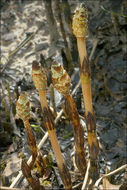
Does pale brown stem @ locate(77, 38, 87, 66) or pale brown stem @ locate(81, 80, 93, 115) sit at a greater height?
pale brown stem @ locate(77, 38, 87, 66)

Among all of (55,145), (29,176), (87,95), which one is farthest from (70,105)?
(29,176)

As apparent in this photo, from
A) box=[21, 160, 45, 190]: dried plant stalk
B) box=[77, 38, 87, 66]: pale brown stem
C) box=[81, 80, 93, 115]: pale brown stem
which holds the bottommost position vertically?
box=[21, 160, 45, 190]: dried plant stalk

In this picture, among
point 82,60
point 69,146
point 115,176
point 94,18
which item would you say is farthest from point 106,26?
point 82,60

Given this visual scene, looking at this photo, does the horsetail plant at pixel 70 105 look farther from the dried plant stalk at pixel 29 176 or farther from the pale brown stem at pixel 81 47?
the dried plant stalk at pixel 29 176

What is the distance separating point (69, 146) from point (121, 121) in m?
0.48

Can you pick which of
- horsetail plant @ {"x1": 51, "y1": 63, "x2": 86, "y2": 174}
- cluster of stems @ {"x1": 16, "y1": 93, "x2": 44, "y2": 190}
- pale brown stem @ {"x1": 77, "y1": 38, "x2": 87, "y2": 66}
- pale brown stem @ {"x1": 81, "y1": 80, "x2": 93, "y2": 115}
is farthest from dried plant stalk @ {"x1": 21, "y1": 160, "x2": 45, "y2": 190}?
pale brown stem @ {"x1": 77, "y1": 38, "x2": 87, "y2": 66}

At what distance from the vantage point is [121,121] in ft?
7.59

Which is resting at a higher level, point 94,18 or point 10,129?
point 94,18

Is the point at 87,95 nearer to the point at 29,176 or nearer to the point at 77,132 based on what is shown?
the point at 77,132

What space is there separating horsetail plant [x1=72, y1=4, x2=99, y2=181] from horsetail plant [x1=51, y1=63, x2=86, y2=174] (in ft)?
0.17

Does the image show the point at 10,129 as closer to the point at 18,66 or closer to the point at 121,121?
the point at 121,121

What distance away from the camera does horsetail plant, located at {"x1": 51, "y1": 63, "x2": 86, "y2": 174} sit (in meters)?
1.22

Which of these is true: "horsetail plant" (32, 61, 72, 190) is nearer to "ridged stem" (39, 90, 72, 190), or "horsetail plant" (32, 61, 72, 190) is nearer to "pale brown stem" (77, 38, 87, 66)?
"ridged stem" (39, 90, 72, 190)

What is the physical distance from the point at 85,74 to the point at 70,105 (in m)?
0.20
